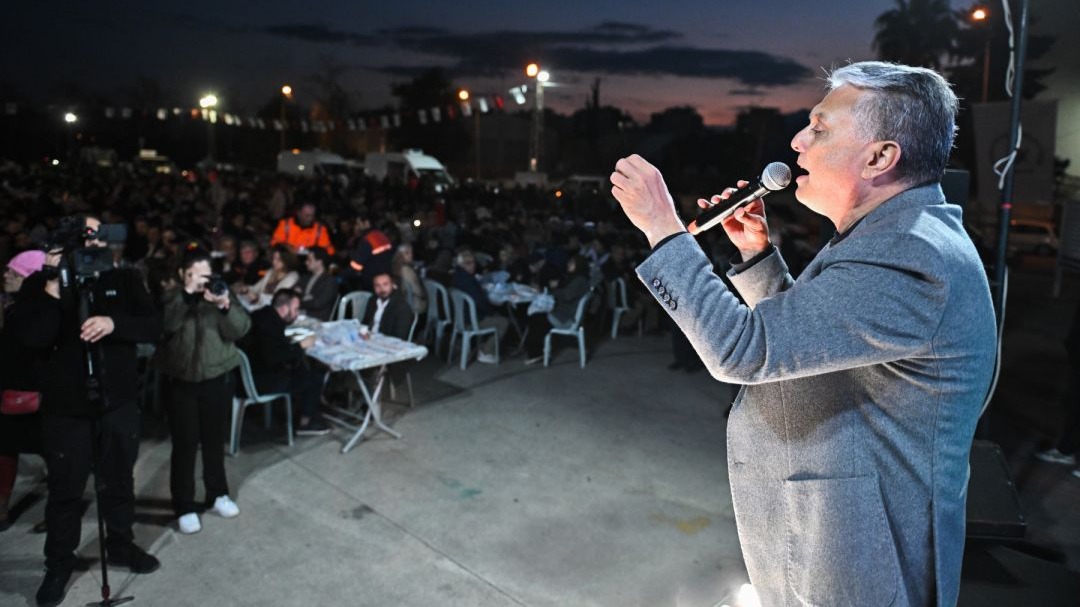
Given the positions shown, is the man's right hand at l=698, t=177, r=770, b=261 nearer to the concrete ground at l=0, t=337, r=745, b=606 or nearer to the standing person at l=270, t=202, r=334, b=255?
the concrete ground at l=0, t=337, r=745, b=606

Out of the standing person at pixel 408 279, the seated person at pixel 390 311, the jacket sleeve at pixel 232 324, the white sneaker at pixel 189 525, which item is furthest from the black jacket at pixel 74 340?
the standing person at pixel 408 279

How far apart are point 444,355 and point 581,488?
3.99m

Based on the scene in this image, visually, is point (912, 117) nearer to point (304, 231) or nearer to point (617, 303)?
point (617, 303)

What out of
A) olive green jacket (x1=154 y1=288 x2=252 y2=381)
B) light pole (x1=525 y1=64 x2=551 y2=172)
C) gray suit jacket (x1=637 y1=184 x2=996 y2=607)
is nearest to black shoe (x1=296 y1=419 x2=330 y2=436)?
olive green jacket (x1=154 y1=288 x2=252 y2=381)

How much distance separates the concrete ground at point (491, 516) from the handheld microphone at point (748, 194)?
8.17 feet

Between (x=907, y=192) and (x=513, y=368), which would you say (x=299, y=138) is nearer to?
(x=513, y=368)

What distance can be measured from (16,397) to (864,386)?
456 centimetres

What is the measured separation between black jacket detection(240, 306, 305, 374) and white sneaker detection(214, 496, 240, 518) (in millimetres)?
1318

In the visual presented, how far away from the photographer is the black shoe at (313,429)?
5.92m

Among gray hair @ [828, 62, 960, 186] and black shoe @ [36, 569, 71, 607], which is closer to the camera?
gray hair @ [828, 62, 960, 186]

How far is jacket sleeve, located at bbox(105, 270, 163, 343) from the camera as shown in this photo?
A: 3.54 m

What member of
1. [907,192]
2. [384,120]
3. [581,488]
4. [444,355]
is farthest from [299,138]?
[907,192]

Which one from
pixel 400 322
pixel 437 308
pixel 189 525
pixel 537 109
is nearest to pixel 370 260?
pixel 437 308

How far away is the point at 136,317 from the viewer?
3641 millimetres
